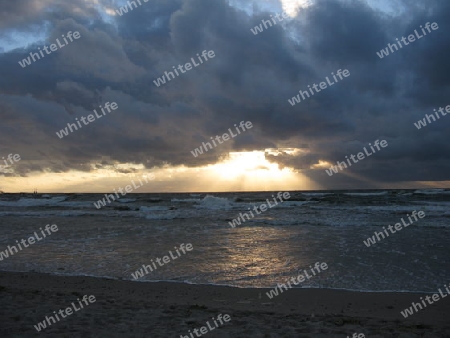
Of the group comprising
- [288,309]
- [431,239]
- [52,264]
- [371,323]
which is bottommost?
[431,239]

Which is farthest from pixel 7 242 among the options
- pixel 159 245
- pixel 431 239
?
pixel 431 239

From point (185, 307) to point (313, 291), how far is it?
3296 mm

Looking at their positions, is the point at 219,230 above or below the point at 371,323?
above

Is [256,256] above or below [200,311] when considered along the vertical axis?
below

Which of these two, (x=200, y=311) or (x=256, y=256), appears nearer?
(x=200, y=311)

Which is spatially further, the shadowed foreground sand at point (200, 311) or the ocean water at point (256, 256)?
the ocean water at point (256, 256)

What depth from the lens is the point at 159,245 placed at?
596 inches

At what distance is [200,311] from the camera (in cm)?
688

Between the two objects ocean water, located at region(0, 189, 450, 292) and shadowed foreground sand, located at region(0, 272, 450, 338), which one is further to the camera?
ocean water, located at region(0, 189, 450, 292)

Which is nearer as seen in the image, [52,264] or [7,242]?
[52,264]

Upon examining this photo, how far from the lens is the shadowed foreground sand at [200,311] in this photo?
5.75 meters

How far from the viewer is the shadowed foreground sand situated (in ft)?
18.9

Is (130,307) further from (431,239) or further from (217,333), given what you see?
(431,239)

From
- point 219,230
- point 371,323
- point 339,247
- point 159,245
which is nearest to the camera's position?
point 371,323
